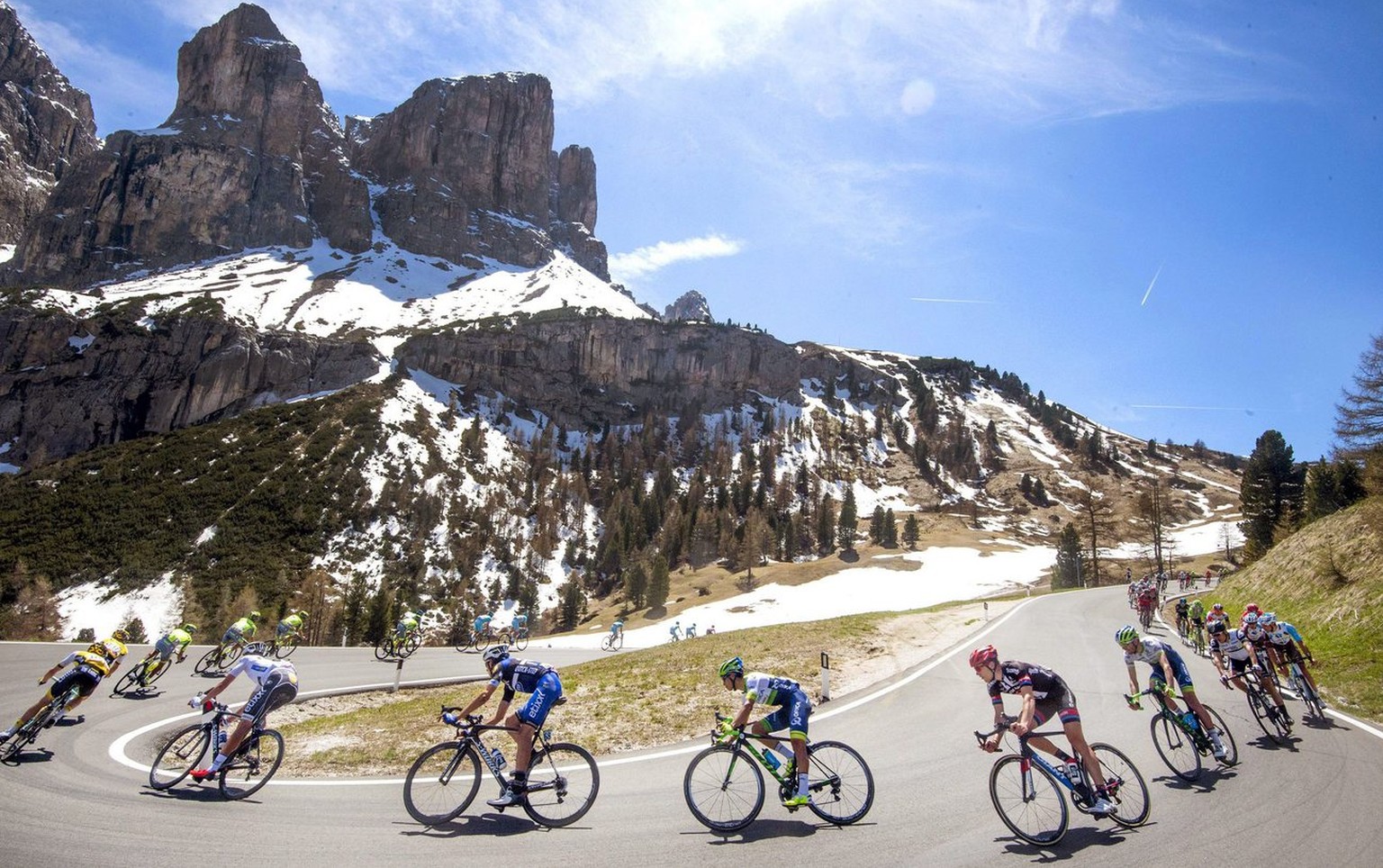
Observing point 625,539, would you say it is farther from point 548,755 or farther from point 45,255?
point 45,255

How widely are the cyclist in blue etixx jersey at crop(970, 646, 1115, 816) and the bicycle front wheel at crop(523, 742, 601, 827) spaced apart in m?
4.85

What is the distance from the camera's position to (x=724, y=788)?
7711 mm

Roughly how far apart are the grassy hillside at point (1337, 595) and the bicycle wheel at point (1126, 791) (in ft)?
32.8

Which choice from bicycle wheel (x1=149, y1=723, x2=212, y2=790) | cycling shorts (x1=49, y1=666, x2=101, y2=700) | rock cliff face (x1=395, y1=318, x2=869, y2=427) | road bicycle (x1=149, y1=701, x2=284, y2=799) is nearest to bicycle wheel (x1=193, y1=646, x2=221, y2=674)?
cycling shorts (x1=49, y1=666, x2=101, y2=700)

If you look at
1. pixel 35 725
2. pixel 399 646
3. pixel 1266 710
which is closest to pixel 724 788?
pixel 1266 710

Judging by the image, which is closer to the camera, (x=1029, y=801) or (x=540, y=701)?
(x=1029, y=801)

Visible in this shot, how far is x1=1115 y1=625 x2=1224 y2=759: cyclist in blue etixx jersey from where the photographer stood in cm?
912

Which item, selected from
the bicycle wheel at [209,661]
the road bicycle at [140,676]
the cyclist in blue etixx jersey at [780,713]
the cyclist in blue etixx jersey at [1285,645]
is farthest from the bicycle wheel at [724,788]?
the bicycle wheel at [209,661]

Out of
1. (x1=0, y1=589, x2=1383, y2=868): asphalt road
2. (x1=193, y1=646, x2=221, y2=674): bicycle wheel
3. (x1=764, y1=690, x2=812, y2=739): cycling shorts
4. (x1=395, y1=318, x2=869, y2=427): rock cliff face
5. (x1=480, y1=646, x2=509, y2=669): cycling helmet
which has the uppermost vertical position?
(x1=395, y1=318, x2=869, y2=427): rock cliff face

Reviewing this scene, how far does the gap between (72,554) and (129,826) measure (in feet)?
362

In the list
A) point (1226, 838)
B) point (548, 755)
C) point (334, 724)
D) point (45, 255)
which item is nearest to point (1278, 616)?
point (1226, 838)

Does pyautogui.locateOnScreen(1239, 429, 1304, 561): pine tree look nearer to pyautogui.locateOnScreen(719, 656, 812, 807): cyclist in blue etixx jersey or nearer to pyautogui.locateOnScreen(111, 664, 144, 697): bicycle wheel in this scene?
pyautogui.locateOnScreen(719, 656, 812, 807): cyclist in blue etixx jersey

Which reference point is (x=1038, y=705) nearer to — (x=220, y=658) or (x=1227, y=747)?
(x=1227, y=747)

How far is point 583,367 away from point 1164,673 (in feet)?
596
